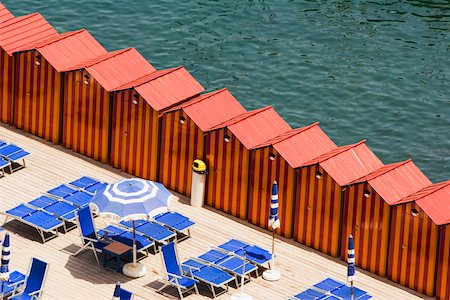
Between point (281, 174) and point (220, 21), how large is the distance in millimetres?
25828

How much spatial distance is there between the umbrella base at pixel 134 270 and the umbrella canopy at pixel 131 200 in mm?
1332

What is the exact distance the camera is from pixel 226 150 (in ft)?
120

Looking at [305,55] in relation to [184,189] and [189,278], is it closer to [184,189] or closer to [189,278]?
[184,189]

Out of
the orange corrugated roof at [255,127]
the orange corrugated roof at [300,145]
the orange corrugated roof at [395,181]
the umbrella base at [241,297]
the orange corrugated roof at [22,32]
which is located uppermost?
the orange corrugated roof at [22,32]

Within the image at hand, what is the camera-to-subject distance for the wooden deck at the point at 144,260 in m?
33.2

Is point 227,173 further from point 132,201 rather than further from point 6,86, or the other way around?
point 6,86

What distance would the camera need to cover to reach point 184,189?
37.8 m

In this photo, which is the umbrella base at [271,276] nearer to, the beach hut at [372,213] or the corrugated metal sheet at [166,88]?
the beach hut at [372,213]

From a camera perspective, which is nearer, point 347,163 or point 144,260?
point 144,260

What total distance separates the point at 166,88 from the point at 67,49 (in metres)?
3.43

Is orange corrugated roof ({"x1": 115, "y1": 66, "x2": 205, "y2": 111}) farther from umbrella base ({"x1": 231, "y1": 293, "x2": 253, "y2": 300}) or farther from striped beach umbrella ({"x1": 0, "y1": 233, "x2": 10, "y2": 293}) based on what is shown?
striped beach umbrella ({"x1": 0, "y1": 233, "x2": 10, "y2": 293})

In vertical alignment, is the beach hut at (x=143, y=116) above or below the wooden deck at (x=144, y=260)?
above

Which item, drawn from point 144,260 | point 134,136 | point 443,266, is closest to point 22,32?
point 134,136

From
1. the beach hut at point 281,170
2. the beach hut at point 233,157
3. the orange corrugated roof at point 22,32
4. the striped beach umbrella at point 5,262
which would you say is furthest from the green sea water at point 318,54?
the striped beach umbrella at point 5,262
